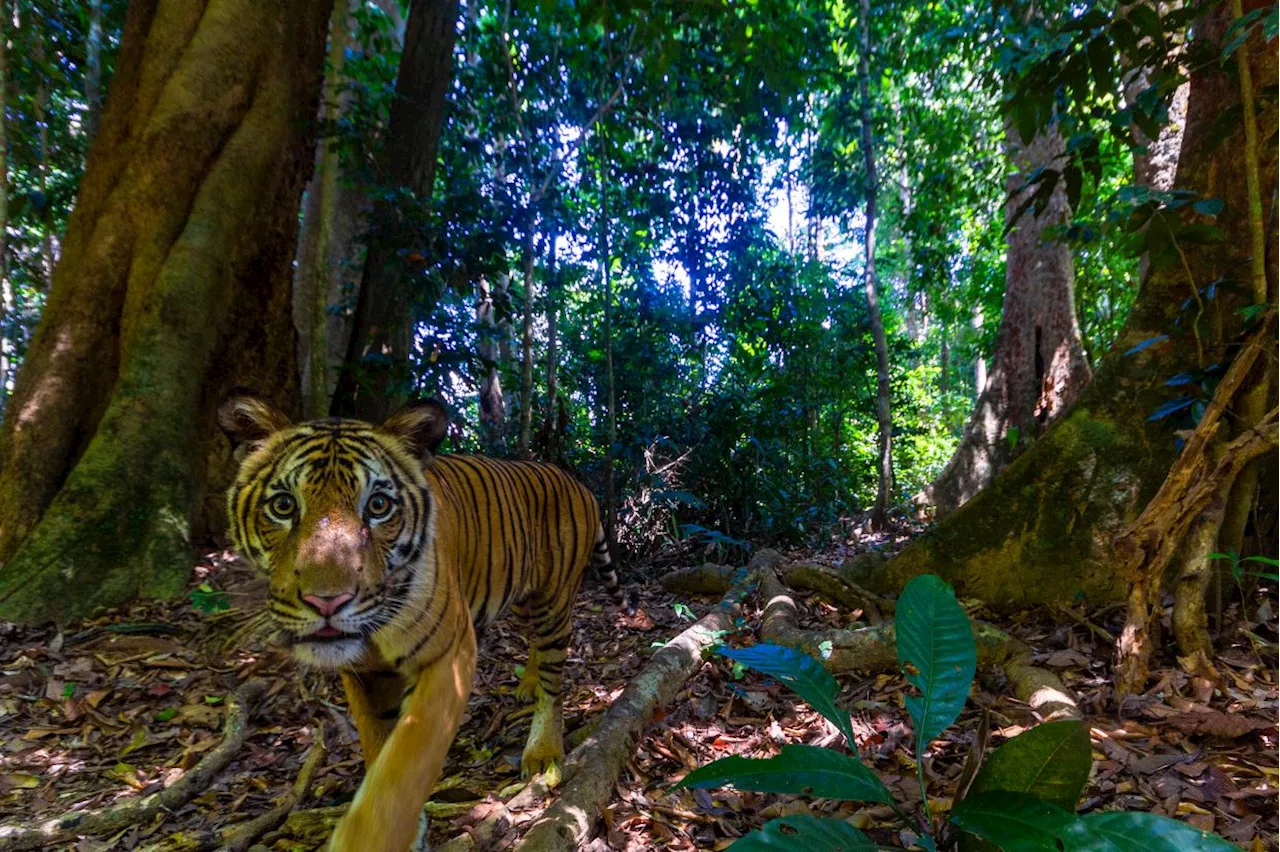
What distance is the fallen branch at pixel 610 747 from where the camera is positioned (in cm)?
216

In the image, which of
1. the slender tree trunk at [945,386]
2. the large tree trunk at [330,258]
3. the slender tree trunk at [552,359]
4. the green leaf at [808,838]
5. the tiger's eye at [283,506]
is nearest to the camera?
the green leaf at [808,838]

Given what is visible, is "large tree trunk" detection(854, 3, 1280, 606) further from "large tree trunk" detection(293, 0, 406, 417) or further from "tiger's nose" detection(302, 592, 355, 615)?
"large tree trunk" detection(293, 0, 406, 417)

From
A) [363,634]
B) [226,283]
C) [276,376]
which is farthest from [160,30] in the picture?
[363,634]

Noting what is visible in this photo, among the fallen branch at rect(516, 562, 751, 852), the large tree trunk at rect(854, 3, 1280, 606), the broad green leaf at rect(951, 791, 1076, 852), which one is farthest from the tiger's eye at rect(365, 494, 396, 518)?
the large tree trunk at rect(854, 3, 1280, 606)

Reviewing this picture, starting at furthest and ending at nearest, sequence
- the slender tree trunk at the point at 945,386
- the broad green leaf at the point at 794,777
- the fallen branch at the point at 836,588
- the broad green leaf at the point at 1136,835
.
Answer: the slender tree trunk at the point at 945,386 → the fallen branch at the point at 836,588 → the broad green leaf at the point at 794,777 → the broad green leaf at the point at 1136,835

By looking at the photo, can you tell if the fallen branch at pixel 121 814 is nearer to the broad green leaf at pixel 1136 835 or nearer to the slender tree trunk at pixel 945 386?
the broad green leaf at pixel 1136 835

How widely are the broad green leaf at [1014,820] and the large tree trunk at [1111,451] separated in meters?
2.41

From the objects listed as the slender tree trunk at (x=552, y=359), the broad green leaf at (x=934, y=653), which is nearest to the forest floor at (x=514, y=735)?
the broad green leaf at (x=934, y=653)

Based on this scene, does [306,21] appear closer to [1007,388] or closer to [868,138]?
[868,138]

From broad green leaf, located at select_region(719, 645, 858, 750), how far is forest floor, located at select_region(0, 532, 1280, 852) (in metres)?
0.62

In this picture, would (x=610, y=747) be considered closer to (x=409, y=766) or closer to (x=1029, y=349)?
(x=409, y=766)

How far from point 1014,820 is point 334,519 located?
1.79 metres

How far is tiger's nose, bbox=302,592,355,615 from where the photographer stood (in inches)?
71.4

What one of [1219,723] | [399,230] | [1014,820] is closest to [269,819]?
[1014,820]
